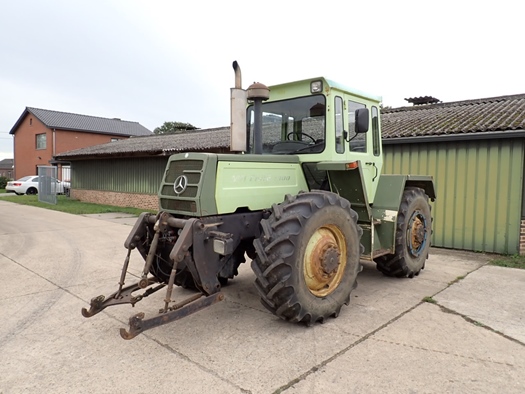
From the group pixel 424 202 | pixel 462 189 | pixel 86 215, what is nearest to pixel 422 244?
pixel 424 202

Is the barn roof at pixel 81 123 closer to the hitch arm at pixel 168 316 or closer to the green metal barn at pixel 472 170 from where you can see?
the green metal barn at pixel 472 170

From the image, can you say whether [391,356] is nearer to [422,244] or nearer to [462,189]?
[422,244]

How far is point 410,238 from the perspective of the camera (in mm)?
5648

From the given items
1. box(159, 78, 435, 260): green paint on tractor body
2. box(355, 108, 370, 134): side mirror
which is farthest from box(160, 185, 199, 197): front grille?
box(355, 108, 370, 134): side mirror

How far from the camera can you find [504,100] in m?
11.2

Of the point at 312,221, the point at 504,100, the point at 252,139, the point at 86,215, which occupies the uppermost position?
the point at 504,100

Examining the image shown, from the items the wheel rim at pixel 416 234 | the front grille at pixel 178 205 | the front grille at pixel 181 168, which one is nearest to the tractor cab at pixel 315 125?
the front grille at pixel 181 168

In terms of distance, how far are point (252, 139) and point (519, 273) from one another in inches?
191

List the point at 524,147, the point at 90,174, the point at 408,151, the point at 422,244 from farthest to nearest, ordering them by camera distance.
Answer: the point at 90,174 → the point at 408,151 → the point at 524,147 → the point at 422,244

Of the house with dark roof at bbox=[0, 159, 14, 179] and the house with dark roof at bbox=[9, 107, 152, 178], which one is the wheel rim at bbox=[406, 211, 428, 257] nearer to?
the house with dark roof at bbox=[9, 107, 152, 178]

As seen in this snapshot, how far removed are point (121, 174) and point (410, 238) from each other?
15.3 metres

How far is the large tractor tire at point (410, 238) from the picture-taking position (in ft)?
17.8

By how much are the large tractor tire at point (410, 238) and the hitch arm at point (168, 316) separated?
3013mm

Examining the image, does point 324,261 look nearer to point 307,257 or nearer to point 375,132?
point 307,257
